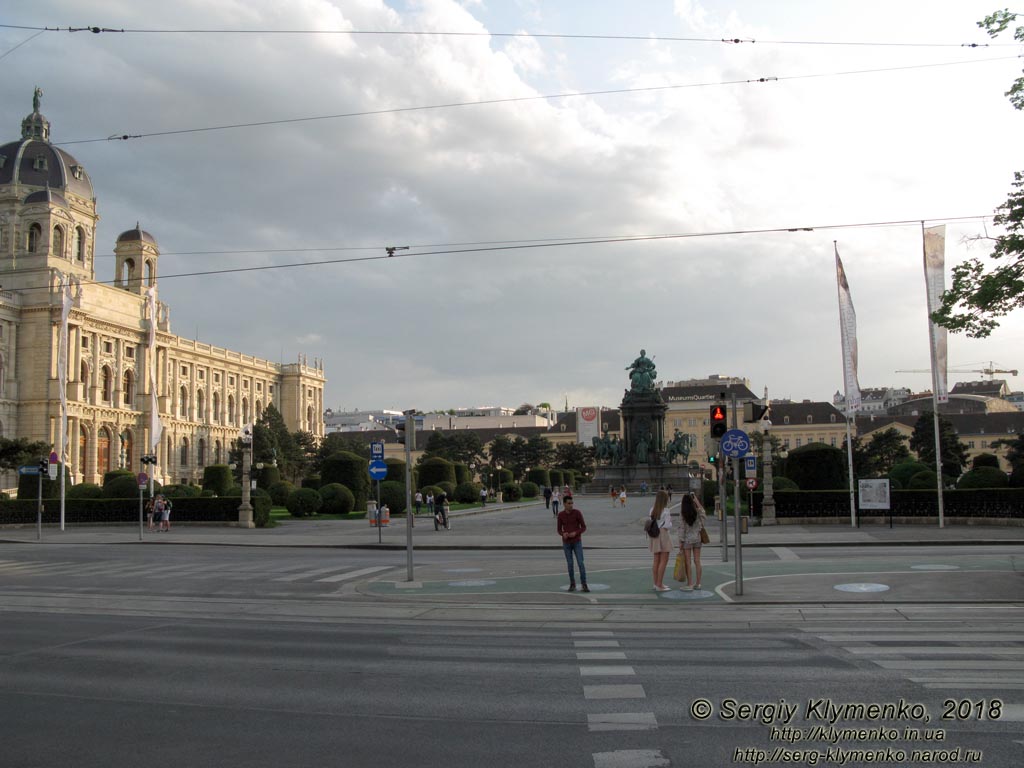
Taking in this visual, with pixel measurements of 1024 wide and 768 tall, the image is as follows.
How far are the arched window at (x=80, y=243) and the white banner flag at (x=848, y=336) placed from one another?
9921 cm

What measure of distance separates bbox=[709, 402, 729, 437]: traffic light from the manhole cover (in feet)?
12.0

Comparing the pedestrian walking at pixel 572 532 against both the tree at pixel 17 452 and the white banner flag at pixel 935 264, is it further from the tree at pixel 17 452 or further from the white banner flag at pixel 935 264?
the tree at pixel 17 452

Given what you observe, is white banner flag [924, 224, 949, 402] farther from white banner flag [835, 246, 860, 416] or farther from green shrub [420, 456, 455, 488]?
green shrub [420, 456, 455, 488]

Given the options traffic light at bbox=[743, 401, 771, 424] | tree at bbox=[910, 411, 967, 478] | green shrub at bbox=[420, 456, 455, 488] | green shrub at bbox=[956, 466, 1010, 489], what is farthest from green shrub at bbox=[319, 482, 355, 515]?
tree at bbox=[910, 411, 967, 478]

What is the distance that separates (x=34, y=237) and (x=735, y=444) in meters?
108

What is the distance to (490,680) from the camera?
31.7ft

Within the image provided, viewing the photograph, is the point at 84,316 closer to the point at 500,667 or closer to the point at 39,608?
the point at 39,608

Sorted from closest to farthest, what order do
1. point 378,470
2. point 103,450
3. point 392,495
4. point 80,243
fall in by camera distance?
1. point 378,470
2. point 392,495
3. point 103,450
4. point 80,243

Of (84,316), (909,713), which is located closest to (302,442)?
(84,316)

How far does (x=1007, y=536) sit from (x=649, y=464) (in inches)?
2023

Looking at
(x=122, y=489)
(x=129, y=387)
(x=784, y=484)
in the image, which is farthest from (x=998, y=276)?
(x=129, y=387)

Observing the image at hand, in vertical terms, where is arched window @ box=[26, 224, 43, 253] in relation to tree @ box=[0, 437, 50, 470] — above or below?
above

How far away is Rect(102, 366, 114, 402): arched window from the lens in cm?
11156

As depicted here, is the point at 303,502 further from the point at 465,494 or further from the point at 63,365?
the point at 63,365
